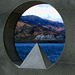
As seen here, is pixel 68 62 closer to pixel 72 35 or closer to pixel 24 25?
pixel 72 35

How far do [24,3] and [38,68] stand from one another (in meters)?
2.18

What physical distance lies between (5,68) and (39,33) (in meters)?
58.2

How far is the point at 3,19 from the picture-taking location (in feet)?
24.5

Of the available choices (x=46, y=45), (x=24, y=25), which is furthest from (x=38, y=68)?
(x=46, y=45)

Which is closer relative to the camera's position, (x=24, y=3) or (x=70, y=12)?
(x=70, y=12)

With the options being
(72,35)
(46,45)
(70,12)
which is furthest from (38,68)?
(46,45)

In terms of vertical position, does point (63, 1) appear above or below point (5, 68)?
above

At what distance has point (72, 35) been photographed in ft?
21.2

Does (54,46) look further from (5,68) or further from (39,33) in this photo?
(5,68)

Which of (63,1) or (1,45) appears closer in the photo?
(63,1)

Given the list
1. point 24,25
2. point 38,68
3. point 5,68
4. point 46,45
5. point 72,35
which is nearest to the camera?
point 72,35

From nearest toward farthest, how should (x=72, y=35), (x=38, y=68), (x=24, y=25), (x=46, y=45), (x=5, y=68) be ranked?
1. (x=72, y=35)
2. (x=38, y=68)
3. (x=5, y=68)
4. (x=24, y=25)
5. (x=46, y=45)

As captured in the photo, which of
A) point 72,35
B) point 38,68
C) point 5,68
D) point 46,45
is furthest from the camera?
point 46,45

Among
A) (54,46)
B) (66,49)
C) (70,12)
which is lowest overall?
→ (54,46)
